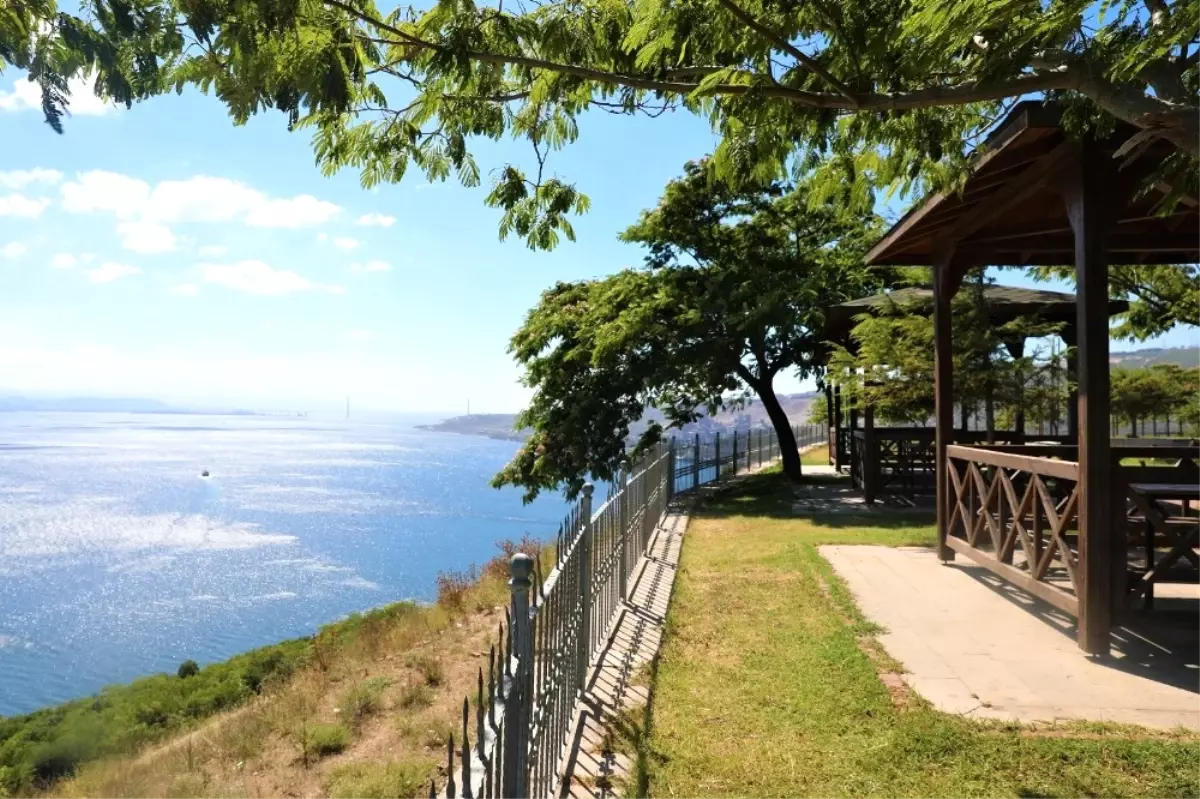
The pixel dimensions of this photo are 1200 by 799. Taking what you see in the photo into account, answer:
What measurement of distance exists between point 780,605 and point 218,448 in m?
190

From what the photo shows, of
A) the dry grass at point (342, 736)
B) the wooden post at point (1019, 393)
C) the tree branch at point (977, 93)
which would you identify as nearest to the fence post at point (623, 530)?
the dry grass at point (342, 736)

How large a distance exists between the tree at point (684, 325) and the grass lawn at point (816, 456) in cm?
802

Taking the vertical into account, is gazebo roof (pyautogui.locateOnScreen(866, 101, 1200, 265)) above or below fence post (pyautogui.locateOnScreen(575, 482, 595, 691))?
above

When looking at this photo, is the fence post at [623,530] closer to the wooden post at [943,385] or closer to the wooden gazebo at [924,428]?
the wooden post at [943,385]

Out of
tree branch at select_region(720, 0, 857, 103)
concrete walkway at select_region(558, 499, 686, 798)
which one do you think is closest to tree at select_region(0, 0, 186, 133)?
tree branch at select_region(720, 0, 857, 103)

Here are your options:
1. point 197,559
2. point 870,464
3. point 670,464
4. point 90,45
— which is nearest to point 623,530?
point 90,45

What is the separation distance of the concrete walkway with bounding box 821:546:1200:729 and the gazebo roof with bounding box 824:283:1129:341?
715 centimetres

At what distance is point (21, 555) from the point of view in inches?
1847

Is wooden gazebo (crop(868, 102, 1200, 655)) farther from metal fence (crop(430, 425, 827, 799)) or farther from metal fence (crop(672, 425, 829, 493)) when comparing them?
metal fence (crop(672, 425, 829, 493))

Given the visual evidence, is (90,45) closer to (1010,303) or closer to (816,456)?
(1010,303)

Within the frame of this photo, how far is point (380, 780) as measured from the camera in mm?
4266

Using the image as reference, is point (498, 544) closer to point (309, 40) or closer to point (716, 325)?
point (716, 325)

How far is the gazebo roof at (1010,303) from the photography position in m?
13.7

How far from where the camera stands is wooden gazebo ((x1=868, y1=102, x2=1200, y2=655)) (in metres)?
5.52
